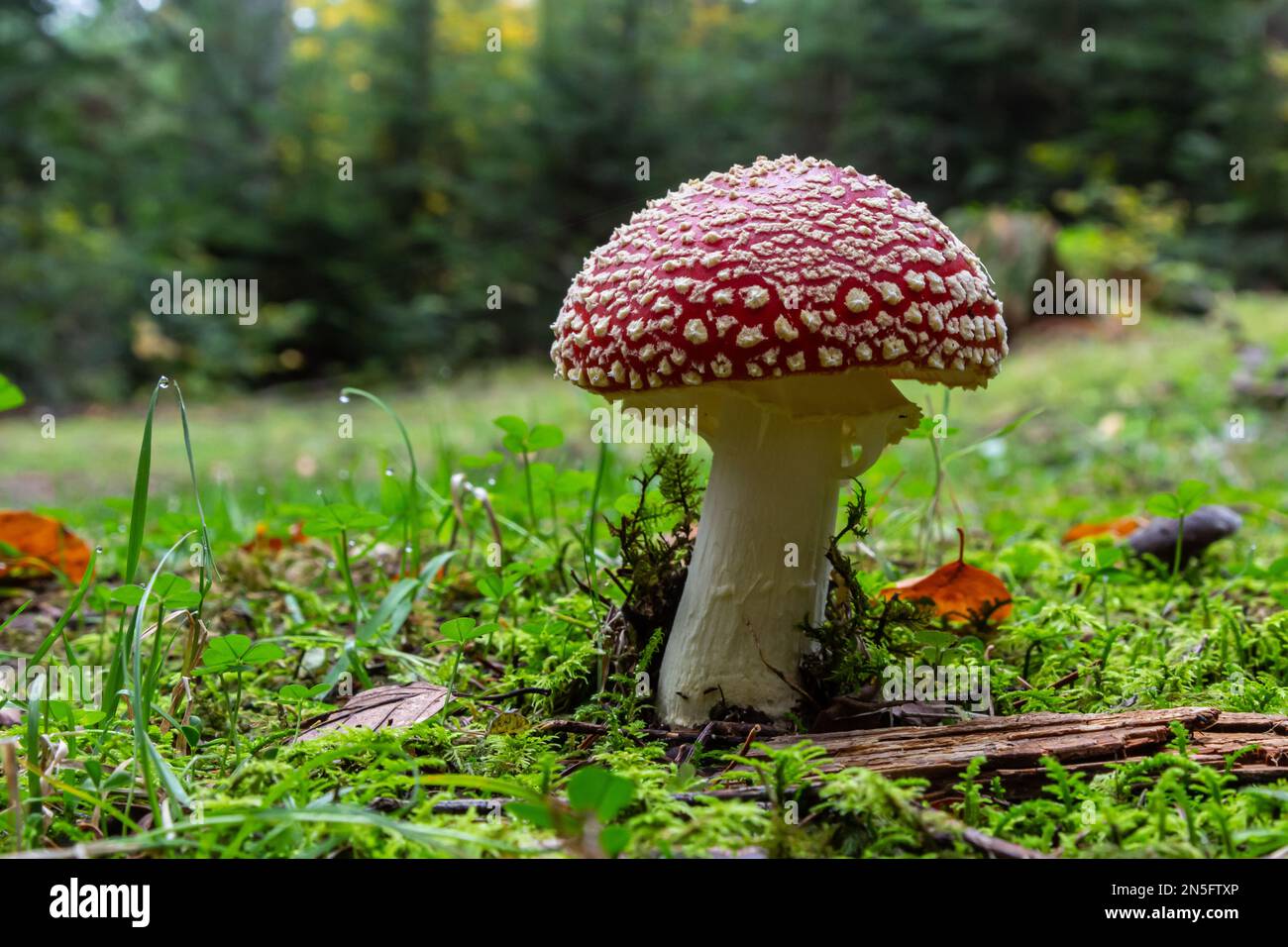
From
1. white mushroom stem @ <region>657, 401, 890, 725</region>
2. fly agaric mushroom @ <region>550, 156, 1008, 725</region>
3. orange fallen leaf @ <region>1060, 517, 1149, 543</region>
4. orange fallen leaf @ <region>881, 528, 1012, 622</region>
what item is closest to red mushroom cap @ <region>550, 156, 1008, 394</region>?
fly agaric mushroom @ <region>550, 156, 1008, 725</region>

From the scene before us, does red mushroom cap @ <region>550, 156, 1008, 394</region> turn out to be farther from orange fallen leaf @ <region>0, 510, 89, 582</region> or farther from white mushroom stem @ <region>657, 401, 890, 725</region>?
orange fallen leaf @ <region>0, 510, 89, 582</region>

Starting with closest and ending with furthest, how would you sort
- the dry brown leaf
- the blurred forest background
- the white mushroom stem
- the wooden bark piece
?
the wooden bark piece
the dry brown leaf
the white mushroom stem
the blurred forest background

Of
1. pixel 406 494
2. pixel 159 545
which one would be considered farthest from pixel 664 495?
pixel 159 545

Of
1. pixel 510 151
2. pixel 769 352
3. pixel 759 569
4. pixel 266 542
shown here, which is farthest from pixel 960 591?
pixel 510 151

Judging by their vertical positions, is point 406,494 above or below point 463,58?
below

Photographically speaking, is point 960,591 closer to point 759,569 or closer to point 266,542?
point 759,569
